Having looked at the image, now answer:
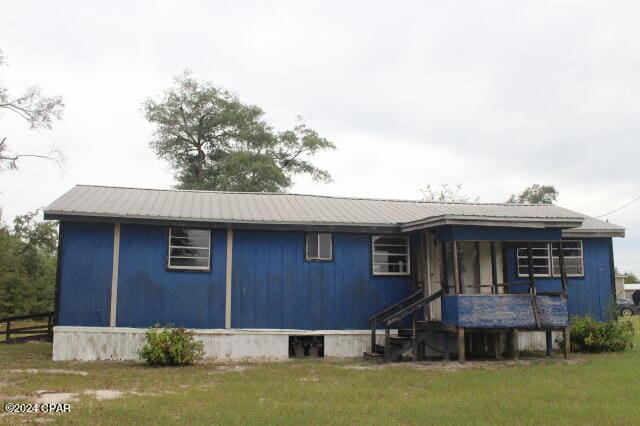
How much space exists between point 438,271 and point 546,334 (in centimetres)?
329

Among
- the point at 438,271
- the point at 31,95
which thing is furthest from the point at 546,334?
the point at 31,95

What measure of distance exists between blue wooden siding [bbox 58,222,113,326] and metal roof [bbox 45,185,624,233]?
591 millimetres

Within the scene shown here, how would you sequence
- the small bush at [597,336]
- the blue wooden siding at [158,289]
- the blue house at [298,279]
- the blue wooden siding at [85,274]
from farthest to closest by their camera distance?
1. the small bush at [597,336]
2. the blue wooden siding at [158,289]
3. the blue wooden siding at [85,274]
4. the blue house at [298,279]

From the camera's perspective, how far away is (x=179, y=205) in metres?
15.5

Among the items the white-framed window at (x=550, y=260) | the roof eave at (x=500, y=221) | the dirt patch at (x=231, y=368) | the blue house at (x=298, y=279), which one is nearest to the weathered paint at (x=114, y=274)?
the blue house at (x=298, y=279)

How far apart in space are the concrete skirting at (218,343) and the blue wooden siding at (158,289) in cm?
30

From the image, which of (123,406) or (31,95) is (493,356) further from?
(31,95)

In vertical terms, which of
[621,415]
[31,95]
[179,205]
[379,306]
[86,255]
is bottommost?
[621,415]

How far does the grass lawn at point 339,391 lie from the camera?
812 centimetres

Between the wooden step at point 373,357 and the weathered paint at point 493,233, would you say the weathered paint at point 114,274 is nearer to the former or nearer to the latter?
the wooden step at point 373,357

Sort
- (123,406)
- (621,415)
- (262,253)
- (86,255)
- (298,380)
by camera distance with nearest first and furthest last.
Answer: (621,415) → (123,406) → (298,380) → (86,255) → (262,253)

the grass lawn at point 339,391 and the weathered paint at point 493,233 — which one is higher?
the weathered paint at point 493,233

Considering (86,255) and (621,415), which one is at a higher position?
(86,255)

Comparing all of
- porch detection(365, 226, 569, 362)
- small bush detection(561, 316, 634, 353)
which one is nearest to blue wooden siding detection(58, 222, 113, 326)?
porch detection(365, 226, 569, 362)
